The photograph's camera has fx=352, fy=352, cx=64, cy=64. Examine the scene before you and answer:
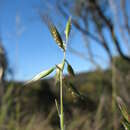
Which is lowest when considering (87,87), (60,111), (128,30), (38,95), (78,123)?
(87,87)

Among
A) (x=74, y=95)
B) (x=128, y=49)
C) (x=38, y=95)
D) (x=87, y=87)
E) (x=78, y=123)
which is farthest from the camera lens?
(x=87, y=87)

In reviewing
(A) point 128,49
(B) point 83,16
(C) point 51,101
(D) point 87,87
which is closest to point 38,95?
(C) point 51,101

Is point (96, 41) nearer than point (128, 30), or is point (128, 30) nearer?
point (128, 30)

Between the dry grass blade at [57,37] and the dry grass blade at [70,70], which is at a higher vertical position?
the dry grass blade at [57,37]

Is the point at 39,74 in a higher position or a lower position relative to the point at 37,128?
higher

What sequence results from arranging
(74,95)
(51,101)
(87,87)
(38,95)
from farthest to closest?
(87,87)
(38,95)
(51,101)
(74,95)

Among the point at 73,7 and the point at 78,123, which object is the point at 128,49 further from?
the point at 73,7

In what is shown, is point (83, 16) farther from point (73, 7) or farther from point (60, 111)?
point (60, 111)

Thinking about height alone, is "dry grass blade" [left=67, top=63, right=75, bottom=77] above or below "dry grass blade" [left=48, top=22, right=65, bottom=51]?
below

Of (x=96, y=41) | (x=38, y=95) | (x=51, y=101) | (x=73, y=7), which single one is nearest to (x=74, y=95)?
(x=96, y=41)
